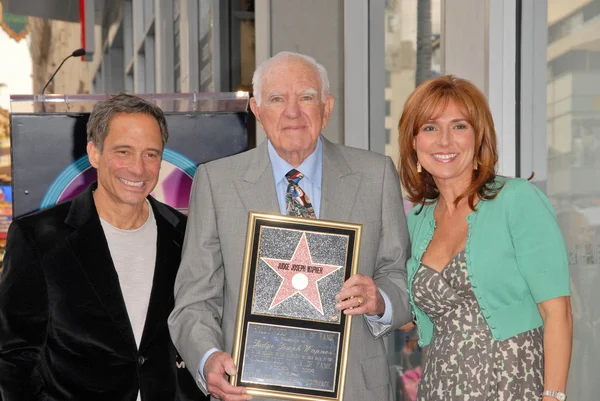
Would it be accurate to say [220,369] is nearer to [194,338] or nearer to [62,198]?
[194,338]

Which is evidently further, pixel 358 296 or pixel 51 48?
pixel 51 48

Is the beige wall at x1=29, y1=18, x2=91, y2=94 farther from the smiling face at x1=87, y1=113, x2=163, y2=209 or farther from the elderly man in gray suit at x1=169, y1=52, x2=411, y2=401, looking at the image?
the elderly man in gray suit at x1=169, y1=52, x2=411, y2=401

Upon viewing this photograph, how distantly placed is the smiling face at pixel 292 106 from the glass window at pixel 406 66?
143 centimetres

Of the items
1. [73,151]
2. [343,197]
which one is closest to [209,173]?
[343,197]

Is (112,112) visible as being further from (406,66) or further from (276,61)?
(406,66)

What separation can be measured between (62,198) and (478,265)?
1.87m

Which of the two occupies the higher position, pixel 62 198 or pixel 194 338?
pixel 62 198

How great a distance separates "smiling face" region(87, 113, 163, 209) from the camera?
9.23 feet

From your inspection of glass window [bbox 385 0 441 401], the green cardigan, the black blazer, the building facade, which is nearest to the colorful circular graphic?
the black blazer

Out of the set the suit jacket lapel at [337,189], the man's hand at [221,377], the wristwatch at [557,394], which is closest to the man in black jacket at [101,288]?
the man's hand at [221,377]

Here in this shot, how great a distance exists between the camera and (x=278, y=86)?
2.66 m

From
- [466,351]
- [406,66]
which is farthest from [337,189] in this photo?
[406,66]

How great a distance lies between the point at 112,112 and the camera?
2867 mm

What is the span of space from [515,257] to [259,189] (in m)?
0.81
